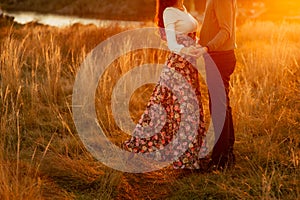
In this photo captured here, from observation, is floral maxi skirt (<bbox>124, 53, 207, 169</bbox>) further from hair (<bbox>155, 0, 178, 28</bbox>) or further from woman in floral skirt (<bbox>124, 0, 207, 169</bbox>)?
hair (<bbox>155, 0, 178, 28</bbox>)

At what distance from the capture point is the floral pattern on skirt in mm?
3566

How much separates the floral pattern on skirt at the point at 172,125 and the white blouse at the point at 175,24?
6 centimetres

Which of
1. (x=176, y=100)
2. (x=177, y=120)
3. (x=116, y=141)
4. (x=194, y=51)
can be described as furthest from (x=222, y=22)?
(x=116, y=141)

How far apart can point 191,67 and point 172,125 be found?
530 millimetres

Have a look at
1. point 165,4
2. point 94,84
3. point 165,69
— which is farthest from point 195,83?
point 94,84

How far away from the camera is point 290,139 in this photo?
3822 mm

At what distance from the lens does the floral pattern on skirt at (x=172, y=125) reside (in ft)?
11.7

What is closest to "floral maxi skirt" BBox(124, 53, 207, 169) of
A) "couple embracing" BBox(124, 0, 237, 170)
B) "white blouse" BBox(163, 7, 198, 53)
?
"couple embracing" BBox(124, 0, 237, 170)

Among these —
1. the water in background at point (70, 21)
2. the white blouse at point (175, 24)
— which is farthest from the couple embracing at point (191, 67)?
the water in background at point (70, 21)

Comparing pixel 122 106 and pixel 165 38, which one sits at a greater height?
pixel 165 38

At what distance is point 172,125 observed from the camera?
12.3ft

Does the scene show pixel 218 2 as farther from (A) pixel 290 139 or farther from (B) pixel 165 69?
(A) pixel 290 139

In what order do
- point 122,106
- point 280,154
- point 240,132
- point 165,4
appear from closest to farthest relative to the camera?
point 165,4 → point 280,154 → point 240,132 → point 122,106

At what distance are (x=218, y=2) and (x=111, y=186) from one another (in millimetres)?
1528
